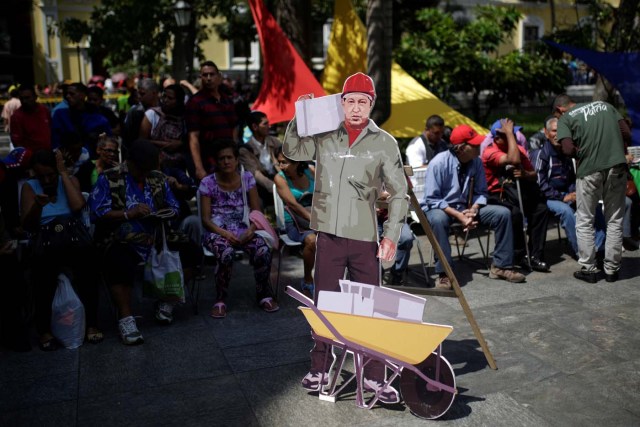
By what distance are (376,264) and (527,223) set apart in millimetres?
3479

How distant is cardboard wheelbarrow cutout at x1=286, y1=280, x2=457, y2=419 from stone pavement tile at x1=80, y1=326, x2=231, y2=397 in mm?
1069

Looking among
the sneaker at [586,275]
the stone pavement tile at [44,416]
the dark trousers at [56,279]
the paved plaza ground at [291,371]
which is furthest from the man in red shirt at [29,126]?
the sneaker at [586,275]

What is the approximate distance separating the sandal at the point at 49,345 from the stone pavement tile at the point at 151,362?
21 cm

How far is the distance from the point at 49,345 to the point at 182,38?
13661 millimetres

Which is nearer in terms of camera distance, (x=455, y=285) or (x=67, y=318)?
(x=455, y=285)

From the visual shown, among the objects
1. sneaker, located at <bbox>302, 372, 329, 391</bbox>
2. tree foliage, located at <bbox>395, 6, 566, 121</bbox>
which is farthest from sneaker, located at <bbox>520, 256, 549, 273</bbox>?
tree foliage, located at <bbox>395, 6, 566, 121</bbox>

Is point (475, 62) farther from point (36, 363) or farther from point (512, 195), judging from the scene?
point (36, 363)

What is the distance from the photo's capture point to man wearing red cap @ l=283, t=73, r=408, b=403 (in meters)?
4.33

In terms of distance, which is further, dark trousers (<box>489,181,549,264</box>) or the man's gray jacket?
dark trousers (<box>489,181,549,264</box>)

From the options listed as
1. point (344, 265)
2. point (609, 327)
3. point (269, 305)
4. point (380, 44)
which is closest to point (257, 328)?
point (269, 305)

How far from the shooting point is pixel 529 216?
745 centimetres

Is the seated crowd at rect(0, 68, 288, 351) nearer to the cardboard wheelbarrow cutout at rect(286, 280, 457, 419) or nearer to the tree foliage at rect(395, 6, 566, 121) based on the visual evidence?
the cardboard wheelbarrow cutout at rect(286, 280, 457, 419)

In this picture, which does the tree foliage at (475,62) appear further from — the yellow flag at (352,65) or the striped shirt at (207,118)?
the striped shirt at (207,118)

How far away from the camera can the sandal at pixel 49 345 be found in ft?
17.4
